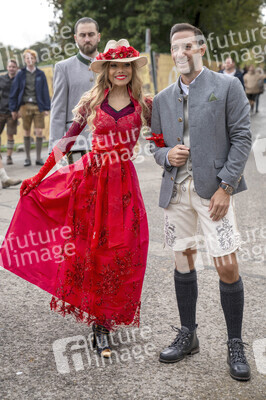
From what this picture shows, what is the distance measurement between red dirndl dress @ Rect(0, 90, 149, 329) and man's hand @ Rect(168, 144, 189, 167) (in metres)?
0.41

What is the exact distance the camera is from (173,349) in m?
3.32

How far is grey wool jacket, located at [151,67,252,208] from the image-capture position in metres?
2.99

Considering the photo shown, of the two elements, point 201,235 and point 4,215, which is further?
point 4,215

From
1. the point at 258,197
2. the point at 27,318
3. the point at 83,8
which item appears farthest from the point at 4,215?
the point at 83,8

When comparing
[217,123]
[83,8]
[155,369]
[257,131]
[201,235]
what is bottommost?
[257,131]

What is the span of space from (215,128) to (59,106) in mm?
1985

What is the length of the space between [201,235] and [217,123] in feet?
10.6

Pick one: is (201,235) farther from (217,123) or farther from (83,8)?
(83,8)

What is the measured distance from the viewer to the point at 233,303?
3156mm

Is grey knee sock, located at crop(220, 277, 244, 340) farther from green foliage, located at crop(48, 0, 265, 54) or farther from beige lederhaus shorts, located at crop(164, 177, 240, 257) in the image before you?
green foliage, located at crop(48, 0, 265, 54)

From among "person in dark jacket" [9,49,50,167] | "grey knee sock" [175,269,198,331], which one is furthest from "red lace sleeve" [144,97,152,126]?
"person in dark jacket" [9,49,50,167]

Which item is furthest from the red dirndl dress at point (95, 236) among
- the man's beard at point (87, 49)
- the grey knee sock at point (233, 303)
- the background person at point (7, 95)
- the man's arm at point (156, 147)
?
the background person at point (7, 95)

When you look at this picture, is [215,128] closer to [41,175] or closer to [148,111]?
[148,111]

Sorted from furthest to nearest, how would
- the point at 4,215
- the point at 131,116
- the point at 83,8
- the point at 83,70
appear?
the point at 83,8
the point at 4,215
the point at 83,70
the point at 131,116
